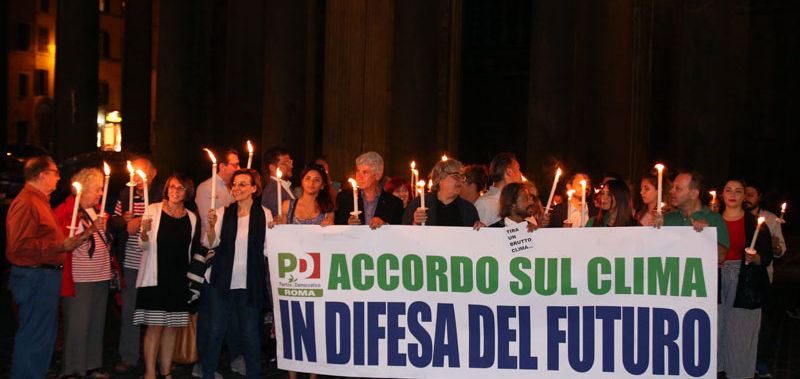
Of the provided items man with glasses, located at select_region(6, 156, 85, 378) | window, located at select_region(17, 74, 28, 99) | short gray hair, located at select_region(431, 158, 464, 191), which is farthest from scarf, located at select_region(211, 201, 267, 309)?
window, located at select_region(17, 74, 28, 99)

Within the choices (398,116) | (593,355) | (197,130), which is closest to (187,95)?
(197,130)

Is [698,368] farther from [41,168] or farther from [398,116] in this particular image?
[398,116]

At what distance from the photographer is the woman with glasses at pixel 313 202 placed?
30.1 feet

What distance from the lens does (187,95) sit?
23500 mm

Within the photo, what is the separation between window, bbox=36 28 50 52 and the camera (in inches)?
2450

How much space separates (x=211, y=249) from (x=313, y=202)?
99cm

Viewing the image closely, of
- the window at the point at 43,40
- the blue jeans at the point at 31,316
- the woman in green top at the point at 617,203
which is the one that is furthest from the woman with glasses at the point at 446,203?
the window at the point at 43,40

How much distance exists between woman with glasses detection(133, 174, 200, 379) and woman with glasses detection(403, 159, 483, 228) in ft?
6.51

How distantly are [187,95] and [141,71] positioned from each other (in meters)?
7.80

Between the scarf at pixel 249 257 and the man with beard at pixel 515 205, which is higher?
the man with beard at pixel 515 205

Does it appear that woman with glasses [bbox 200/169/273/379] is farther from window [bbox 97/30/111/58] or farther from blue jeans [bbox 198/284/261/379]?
window [bbox 97/30/111/58]

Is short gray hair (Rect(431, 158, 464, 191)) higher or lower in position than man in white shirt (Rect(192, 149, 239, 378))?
higher

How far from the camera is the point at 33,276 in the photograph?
336 inches

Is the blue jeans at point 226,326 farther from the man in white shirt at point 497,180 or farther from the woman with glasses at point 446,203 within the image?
the man in white shirt at point 497,180
